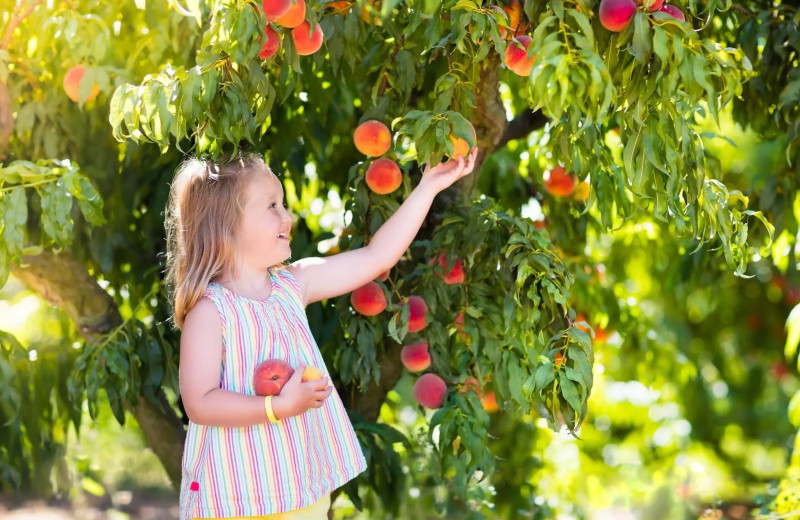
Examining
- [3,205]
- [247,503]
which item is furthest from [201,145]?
[247,503]

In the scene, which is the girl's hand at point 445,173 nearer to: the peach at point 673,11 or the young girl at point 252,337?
the young girl at point 252,337

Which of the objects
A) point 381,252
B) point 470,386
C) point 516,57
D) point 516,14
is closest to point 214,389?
point 381,252

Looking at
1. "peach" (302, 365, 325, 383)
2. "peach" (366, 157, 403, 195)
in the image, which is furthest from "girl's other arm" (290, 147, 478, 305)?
"peach" (302, 365, 325, 383)

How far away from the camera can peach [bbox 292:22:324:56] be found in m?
1.78

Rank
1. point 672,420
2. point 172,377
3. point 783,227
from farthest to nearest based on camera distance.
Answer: point 672,420 < point 783,227 < point 172,377

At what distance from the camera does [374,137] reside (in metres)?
2.17

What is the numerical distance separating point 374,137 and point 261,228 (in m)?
0.41

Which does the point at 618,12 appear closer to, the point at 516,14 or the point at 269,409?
the point at 516,14

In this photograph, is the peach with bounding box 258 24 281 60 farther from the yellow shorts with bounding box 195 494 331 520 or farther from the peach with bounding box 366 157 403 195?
the yellow shorts with bounding box 195 494 331 520

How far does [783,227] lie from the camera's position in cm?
278

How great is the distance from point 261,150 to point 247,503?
1064 millimetres

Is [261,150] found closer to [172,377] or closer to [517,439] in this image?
[172,377]

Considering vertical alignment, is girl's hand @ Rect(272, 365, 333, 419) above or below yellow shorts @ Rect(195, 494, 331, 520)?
above

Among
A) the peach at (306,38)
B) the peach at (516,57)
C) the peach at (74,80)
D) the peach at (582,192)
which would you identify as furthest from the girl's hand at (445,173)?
the peach at (582,192)
